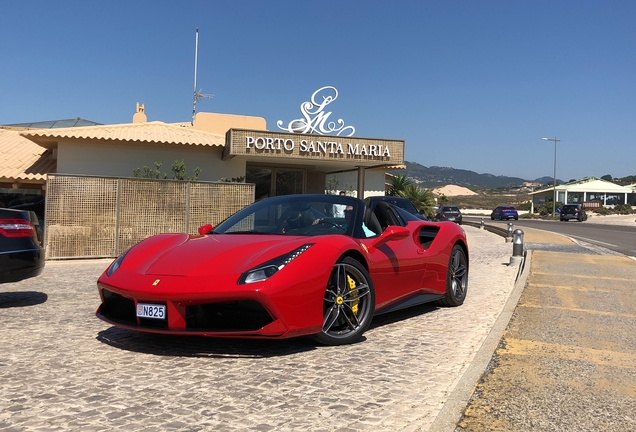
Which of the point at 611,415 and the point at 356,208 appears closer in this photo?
the point at 611,415

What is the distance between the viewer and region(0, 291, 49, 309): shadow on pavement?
22.2 feet

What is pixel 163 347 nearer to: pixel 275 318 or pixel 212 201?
pixel 275 318

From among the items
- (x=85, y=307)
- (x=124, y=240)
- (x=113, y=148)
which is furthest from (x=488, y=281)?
(x=113, y=148)

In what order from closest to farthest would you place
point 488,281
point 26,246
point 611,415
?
1. point 611,415
2. point 26,246
3. point 488,281

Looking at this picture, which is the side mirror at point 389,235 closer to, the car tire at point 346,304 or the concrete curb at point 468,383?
the car tire at point 346,304

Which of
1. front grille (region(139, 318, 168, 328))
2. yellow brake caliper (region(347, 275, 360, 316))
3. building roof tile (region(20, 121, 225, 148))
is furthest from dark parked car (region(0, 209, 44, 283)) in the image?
building roof tile (region(20, 121, 225, 148))

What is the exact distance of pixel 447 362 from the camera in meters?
4.47

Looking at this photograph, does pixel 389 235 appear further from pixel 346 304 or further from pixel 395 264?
pixel 346 304

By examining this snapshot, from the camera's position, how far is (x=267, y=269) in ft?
13.9

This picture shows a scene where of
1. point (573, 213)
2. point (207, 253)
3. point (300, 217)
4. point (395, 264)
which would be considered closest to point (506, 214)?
point (573, 213)

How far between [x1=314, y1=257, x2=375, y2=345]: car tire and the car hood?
0.41 metres

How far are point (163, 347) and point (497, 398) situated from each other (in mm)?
2566

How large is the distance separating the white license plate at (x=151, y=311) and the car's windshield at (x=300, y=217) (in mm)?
1325

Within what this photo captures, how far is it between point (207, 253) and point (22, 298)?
384 centimetres
